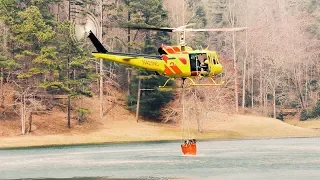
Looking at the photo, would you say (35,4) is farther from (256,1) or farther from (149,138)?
(256,1)

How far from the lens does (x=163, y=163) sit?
2645 inches

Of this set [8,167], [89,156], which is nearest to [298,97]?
[89,156]

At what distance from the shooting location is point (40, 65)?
10450 centimetres

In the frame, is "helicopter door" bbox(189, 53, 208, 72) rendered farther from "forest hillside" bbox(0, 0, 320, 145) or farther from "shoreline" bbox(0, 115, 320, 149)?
"shoreline" bbox(0, 115, 320, 149)

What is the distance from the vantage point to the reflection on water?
187 ft

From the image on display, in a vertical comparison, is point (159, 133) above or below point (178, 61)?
below

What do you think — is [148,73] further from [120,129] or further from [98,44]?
[98,44]

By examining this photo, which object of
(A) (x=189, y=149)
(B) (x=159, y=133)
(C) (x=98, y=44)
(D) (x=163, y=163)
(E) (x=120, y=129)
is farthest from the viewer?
(E) (x=120, y=129)

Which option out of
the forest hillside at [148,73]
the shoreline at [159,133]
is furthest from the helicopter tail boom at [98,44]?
the shoreline at [159,133]

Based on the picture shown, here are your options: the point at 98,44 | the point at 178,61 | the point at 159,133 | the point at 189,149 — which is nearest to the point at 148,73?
the point at 159,133

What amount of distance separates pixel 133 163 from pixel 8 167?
11.1m

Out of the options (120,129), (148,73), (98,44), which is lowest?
(120,129)

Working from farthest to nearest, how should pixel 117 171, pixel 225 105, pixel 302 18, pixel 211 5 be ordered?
pixel 211 5
pixel 302 18
pixel 225 105
pixel 117 171

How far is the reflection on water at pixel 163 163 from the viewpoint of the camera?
187ft
